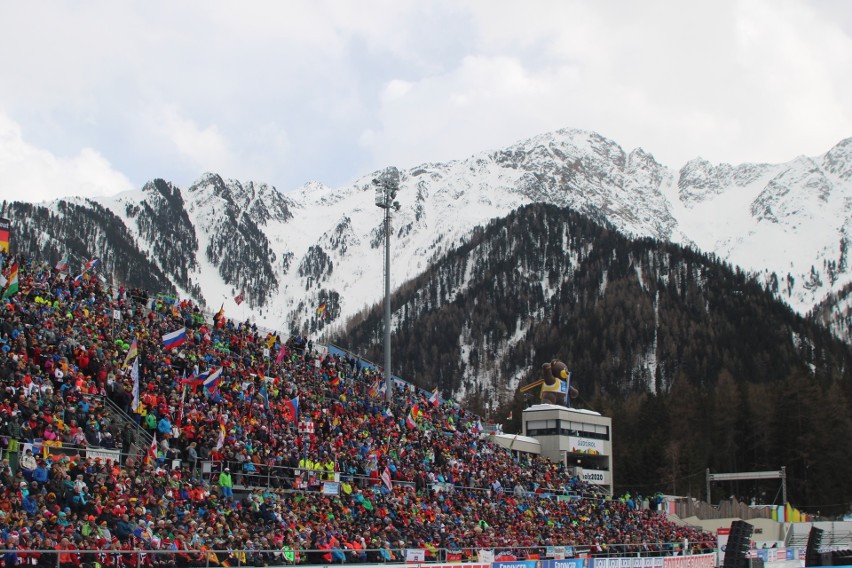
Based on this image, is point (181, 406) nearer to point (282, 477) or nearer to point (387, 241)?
point (282, 477)

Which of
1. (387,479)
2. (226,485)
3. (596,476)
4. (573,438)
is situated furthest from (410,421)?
(596,476)

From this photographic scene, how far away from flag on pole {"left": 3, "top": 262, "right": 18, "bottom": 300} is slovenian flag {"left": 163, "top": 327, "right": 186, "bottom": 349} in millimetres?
5230

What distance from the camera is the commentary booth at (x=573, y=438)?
203 feet

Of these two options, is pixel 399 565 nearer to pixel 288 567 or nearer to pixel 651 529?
pixel 288 567

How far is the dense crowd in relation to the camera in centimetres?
2234

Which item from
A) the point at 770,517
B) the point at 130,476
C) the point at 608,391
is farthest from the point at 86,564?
the point at 608,391

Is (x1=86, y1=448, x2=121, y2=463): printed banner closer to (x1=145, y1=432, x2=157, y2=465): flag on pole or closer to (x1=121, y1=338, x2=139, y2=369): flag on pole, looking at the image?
(x1=145, y1=432, x2=157, y2=465): flag on pole

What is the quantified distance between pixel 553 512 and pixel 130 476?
24.7 meters

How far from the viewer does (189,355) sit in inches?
1310

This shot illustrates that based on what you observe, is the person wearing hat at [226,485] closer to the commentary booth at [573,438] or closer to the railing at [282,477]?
the railing at [282,477]

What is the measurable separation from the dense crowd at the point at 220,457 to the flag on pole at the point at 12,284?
873 millimetres

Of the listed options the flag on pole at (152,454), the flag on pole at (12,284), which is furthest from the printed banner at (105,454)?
the flag on pole at (12,284)

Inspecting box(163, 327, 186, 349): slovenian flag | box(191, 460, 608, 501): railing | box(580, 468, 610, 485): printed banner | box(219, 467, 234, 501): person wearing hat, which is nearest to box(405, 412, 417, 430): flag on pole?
box(191, 460, 608, 501): railing

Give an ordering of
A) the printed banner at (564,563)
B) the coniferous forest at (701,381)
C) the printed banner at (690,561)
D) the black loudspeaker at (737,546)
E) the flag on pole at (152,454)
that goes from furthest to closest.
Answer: the coniferous forest at (701,381) → the printed banner at (690,561) → the printed banner at (564,563) → the flag on pole at (152,454) → the black loudspeaker at (737,546)
